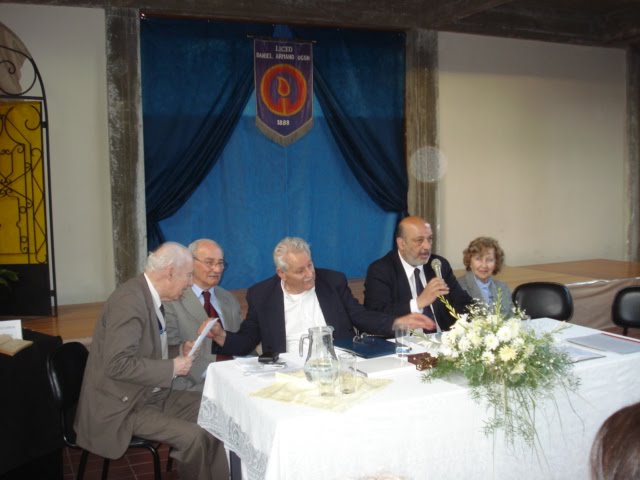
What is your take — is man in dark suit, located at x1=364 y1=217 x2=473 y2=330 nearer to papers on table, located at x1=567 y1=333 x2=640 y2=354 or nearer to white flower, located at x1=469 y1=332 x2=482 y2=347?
papers on table, located at x1=567 y1=333 x2=640 y2=354

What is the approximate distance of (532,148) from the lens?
29.9 ft

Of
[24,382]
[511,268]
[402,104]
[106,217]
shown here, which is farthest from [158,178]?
[511,268]

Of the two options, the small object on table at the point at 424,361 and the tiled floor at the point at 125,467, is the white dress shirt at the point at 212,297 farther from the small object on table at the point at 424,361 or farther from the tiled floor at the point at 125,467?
the small object on table at the point at 424,361

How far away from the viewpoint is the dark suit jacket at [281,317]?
350cm

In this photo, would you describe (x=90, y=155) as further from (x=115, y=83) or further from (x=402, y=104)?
(x=402, y=104)

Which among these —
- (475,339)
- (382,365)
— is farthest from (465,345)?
(382,365)

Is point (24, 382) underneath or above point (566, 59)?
underneath

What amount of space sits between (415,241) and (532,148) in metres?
5.70

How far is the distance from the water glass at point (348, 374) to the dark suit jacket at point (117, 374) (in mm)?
742

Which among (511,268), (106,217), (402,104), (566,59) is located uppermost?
(566,59)

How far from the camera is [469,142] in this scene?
8609 millimetres

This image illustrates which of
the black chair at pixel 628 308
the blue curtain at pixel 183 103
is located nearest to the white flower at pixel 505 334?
the black chair at pixel 628 308

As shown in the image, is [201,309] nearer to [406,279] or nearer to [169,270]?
[169,270]

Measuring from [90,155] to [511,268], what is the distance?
5222 millimetres
